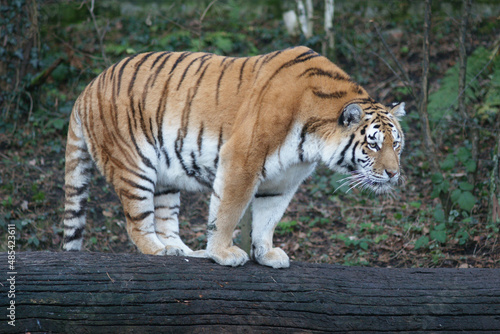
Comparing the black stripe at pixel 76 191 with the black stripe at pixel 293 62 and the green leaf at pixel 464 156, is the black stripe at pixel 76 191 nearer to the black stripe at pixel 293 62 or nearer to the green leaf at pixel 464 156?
the black stripe at pixel 293 62

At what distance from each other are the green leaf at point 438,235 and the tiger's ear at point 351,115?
2.23m

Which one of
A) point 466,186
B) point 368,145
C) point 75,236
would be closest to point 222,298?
point 368,145

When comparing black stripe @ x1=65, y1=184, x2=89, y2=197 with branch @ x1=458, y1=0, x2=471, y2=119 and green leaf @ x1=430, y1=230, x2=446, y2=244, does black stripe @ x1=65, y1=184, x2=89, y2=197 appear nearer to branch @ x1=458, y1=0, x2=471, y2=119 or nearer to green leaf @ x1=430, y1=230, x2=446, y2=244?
green leaf @ x1=430, y1=230, x2=446, y2=244

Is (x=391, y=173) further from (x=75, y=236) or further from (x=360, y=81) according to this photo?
(x=360, y=81)

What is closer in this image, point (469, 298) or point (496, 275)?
point (469, 298)

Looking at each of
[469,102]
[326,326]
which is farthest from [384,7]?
[326,326]

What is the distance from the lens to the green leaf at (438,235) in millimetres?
5496

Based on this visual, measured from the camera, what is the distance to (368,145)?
155 inches

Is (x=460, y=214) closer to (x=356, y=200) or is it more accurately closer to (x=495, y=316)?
(x=356, y=200)

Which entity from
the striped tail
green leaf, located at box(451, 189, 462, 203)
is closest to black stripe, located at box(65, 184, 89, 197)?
the striped tail

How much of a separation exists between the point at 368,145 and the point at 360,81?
18.7ft

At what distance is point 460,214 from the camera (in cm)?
618

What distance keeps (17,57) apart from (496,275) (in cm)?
707

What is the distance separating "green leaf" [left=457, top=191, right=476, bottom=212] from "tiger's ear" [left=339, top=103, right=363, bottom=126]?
2.40m
